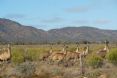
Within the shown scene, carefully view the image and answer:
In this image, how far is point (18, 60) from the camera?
34.1 m

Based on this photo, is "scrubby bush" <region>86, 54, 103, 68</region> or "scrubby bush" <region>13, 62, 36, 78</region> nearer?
"scrubby bush" <region>13, 62, 36, 78</region>

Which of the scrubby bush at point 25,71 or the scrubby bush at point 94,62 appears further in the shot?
the scrubby bush at point 94,62

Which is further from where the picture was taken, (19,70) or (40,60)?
(40,60)

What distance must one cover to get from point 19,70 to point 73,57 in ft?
31.1

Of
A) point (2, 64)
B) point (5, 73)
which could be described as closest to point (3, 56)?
point (2, 64)

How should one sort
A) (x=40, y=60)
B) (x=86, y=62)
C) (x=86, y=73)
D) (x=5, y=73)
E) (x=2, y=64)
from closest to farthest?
(x=86, y=73) → (x=5, y=73) → (x=86, y=62) → (x=2, y=64) → (x=40, y=60)

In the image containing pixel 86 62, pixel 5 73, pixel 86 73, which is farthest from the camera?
pixel 86 62

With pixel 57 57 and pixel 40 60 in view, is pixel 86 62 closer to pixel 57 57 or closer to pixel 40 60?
pixel 57 57

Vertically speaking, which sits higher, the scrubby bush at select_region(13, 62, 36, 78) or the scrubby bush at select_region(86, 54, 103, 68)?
the scrubby bush at select_region(86, 54, 103, 68)

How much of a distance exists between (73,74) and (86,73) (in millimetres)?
995

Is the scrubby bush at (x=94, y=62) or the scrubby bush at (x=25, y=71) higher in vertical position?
the scrubby bush at (x=94, y=62)

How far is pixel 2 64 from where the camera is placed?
3388 centimetres

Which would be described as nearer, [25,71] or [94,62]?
[25,71]

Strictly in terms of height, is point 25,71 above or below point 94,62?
below
